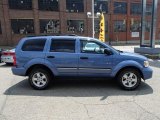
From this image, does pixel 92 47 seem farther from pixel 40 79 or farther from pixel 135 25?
pixel 135 25

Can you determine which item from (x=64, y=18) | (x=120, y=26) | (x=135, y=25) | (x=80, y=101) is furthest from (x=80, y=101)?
(x=135, y=25)

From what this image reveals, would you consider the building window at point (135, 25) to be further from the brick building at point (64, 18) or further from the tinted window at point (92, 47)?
the tinted window at point (92, 47)

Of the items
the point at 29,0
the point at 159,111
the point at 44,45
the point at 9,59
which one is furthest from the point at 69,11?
the point at 159,111

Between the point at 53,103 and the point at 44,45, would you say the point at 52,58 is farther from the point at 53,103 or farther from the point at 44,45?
the point at 53,103

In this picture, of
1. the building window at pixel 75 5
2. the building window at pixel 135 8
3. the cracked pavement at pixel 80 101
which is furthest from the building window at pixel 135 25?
the cracked pavement at pixel 80 101

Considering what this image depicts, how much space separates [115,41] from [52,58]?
34047 mm

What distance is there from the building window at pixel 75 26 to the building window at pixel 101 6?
12.4ft

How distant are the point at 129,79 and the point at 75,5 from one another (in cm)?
3069

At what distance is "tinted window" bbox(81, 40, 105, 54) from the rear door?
0.31 meters

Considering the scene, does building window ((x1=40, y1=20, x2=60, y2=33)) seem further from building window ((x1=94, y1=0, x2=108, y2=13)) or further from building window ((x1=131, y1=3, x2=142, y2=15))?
building window ((x1=131, y1=3, x2=142, y2=15))

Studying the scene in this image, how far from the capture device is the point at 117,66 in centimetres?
686

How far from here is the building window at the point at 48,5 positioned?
33.3 m

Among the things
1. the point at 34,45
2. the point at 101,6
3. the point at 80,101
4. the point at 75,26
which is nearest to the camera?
the point at 80,101

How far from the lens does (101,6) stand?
3784 cm
